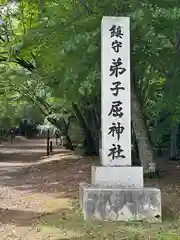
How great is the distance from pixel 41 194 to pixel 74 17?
4.68 metres

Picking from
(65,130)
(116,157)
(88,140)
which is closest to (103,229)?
(116,157)

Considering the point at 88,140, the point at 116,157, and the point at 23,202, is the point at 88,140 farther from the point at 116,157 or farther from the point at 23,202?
the point at 116,157

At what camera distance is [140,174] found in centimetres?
845

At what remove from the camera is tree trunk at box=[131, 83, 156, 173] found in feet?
39.6

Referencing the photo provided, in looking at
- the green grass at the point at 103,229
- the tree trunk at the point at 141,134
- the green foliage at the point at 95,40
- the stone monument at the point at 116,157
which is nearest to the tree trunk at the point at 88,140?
the green foliage at the point at 95,40

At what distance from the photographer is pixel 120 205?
8.01 meters

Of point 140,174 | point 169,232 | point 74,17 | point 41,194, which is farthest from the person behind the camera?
point 41,194

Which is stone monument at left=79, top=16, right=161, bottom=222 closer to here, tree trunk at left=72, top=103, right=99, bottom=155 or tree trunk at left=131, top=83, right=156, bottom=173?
tree trunk at left=131, top=83, right=156, bottom=173

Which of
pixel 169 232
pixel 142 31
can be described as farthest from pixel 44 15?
pixel 169 232

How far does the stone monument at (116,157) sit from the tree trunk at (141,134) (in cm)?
328

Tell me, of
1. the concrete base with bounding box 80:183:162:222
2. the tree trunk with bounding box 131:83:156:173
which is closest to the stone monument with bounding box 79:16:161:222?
the concrete base with bounding box 80:183:162:222

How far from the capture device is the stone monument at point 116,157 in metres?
8.01

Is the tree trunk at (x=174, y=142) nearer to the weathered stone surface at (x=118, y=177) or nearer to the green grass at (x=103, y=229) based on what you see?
the weathered stone surface at (x=118, y=177)

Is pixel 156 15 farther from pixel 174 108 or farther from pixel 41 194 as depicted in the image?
pixel 41 194
